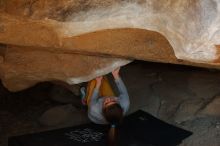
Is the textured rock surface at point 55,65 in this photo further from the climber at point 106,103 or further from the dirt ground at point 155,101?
the dirt ground at point 155,101

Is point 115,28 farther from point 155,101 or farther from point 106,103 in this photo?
point 155,101

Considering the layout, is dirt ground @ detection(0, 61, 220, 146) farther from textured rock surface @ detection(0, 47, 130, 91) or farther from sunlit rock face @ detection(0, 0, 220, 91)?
sunlit rock face @ detection(0, 0, 220, 91)

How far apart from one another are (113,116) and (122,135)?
0.47 ft

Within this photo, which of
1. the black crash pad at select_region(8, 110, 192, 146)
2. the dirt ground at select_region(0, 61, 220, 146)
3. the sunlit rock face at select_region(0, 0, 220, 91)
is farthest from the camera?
the dirt ground at select_region(0, 61, 220, 146)

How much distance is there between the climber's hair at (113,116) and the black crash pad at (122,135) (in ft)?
0.16

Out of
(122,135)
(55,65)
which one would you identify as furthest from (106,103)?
(55,65)

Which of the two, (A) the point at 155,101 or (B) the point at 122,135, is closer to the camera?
(B) the point at 122,135

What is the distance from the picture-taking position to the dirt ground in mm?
2410

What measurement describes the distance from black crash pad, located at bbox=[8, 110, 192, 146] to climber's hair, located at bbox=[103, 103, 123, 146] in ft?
0.16

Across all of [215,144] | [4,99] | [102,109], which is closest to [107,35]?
[102,109]

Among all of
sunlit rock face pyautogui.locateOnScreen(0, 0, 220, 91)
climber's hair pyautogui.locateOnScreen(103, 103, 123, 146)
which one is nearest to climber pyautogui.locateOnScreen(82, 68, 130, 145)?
climber's hair pyautogui.locateOnScreen(103, 103, 123, 146)

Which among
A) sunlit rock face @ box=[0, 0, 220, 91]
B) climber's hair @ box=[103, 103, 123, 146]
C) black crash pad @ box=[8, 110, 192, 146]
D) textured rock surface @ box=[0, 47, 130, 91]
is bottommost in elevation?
black crash pad @ box=[8, 110, 192, 146]

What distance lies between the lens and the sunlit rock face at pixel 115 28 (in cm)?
122

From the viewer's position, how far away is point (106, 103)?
2.20 m
